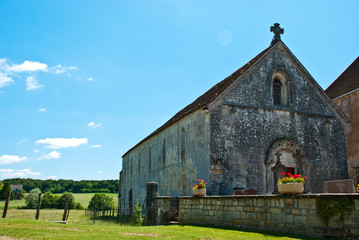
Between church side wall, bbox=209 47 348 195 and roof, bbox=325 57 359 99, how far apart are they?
5.10 metres

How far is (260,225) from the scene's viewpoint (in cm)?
1114

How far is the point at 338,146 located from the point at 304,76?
5.02 m

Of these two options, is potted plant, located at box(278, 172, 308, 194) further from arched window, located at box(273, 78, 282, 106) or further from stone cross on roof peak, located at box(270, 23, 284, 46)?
stone cross on roof peak, located at box(270, 23, 284, 46)

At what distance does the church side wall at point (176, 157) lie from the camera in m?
18.8

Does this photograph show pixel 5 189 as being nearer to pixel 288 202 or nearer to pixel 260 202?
pixel 260 202

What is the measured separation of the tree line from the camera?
112938 millimetres

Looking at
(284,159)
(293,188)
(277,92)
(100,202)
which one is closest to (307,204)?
(293,188)

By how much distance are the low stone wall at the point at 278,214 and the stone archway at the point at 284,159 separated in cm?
585

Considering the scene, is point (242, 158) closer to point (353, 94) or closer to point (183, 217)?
point (183, 217)

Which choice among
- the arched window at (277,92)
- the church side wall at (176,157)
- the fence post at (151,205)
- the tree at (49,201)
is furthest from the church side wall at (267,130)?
the tree at (49,201)

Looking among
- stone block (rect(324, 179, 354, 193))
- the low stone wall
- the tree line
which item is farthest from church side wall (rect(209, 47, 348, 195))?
the tree line

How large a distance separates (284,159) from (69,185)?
365 feet

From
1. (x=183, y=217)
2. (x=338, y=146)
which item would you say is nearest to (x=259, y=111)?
(x=338, y=146)

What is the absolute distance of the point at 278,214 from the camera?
34.6 feet
